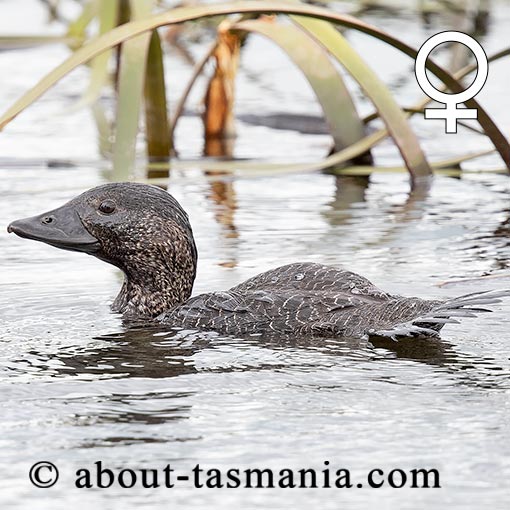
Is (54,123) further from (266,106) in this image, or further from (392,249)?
(392,249)

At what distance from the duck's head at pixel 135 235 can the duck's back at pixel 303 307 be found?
269 mm

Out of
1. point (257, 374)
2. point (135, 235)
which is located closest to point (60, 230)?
point (135, 235)

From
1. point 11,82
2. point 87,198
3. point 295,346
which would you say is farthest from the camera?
point 11,82

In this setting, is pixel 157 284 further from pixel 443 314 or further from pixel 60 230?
pixel 443 314

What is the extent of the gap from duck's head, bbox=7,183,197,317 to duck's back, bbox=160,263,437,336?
0.27m

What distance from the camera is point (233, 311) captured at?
673 cm

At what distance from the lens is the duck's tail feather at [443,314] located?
6.27m

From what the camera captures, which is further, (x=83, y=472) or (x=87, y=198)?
(x=87, y=198)

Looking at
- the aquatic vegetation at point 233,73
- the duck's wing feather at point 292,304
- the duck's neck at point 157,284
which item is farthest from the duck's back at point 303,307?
the aquatic vegetation at point 233,73

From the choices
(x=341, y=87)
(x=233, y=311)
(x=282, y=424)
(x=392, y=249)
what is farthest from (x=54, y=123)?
(x=282, y=424)

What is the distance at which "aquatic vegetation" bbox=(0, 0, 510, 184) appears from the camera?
8695 mm

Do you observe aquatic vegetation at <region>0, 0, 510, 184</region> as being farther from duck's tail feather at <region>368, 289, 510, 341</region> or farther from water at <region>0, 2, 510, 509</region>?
duck's tail feather at <region>368, 289, 510, 341</region>

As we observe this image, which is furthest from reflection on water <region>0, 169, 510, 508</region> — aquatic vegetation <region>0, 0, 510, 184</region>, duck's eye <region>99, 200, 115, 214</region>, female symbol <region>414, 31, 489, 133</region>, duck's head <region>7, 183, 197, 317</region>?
female symbol <region>414, 31, 489, 133</region>

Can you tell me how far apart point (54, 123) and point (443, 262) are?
544cm
